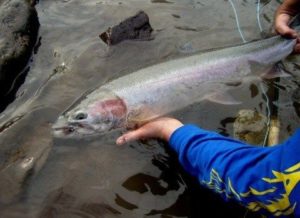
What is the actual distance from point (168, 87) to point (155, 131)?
723mm

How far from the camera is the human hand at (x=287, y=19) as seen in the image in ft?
14.0

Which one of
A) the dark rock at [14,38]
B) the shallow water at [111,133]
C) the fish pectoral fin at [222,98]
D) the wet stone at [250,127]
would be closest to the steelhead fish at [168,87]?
the fish pectoral fin at [222,98]

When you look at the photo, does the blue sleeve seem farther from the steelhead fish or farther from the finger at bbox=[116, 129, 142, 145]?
the steelhead fish

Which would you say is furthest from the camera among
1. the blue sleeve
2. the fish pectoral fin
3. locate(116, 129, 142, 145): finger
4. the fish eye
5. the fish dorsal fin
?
the fish dorsal fin

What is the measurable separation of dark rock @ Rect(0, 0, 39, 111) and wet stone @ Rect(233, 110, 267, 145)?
2148 mm

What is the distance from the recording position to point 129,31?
4.91m

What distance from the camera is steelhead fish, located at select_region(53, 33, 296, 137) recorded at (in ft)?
11.3

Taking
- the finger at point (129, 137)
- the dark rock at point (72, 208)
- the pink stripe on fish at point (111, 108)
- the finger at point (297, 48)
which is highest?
the pink stripe on fish at point (111, 108)

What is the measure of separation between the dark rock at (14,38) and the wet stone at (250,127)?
84.6 inches

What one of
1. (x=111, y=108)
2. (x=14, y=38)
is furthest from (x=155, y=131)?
(x=14, y=38)

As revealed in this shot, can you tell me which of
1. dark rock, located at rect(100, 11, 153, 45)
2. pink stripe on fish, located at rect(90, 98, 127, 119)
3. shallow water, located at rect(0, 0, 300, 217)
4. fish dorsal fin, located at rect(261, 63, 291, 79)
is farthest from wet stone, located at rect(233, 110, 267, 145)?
dark rock, located at rect(100, 11, 153, 45)

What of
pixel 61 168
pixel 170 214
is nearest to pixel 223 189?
pixel 170 214

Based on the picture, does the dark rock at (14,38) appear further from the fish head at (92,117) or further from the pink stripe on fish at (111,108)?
the pink stripe on fish at (111,108)

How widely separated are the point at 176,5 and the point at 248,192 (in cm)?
379
